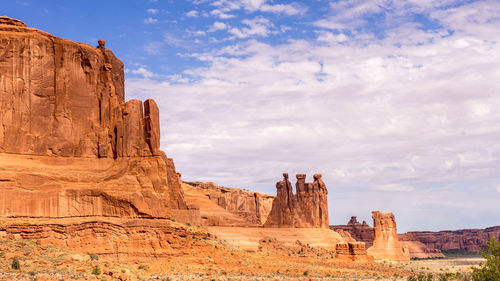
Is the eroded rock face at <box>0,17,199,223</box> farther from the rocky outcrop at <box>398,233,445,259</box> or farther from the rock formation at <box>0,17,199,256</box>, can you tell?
the rocky outcrop at <box>398,233,445,259</box>

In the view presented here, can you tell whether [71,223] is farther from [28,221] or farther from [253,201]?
[253,201]

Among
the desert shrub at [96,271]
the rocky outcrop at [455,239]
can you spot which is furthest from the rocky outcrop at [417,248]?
the desert shrub at [96,271]

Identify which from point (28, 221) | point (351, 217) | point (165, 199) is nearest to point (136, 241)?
point (165, 199)

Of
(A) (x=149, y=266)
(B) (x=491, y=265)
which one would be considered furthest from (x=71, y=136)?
(B) (x=491, y=265)

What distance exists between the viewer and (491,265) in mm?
32031

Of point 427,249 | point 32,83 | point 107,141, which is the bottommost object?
point 427,249

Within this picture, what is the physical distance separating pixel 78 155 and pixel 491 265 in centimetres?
2905

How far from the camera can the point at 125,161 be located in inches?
1783

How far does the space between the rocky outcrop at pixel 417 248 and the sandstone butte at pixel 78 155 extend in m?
121

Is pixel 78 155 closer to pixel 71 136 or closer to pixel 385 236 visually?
pixel 71 136

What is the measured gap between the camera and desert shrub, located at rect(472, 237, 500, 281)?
104 feet

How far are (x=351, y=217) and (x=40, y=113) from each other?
131 meters

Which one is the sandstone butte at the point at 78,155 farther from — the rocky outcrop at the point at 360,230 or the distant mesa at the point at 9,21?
the rocky outcrop at the point at 360,230

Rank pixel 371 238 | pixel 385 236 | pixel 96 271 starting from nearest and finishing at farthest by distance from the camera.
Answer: pixel 96 271 < pixel 385 236 < pixel 371 238
